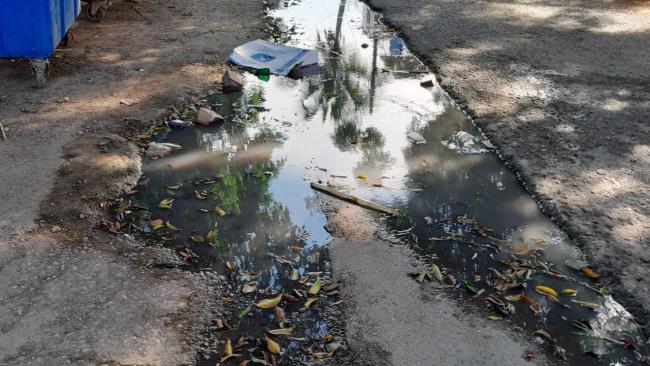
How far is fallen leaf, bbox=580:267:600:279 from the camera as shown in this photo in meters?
3.66

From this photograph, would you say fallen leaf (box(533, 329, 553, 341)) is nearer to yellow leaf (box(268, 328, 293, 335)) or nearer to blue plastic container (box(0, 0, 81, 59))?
yellow leaf (box(268, 328, 293, 335))

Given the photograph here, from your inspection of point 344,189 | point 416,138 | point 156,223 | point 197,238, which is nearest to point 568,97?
point 416,138

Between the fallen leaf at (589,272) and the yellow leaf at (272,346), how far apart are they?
1.82 meters

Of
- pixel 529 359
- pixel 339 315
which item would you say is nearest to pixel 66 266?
pixel 339 315

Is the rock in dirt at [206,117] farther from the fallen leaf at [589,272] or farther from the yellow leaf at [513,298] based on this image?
the fallen leaf at [589,272]

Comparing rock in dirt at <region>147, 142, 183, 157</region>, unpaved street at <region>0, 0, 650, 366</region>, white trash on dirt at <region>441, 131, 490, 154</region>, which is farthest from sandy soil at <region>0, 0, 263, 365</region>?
white trash on dirt at <region>441, 131, 490, 154</region>

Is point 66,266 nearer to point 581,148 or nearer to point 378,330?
point 378,330

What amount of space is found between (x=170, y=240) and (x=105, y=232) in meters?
0.42

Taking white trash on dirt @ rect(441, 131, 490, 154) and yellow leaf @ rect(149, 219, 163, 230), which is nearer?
yellow leaf @ rect(149, 219, 163, 230)

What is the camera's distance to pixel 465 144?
17.3 ft

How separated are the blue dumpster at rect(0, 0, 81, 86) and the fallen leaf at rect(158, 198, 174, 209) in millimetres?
2538

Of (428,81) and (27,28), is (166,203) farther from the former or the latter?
(428,81)

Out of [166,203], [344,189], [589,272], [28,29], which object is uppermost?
[28,29]

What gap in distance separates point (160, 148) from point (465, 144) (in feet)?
8.03
